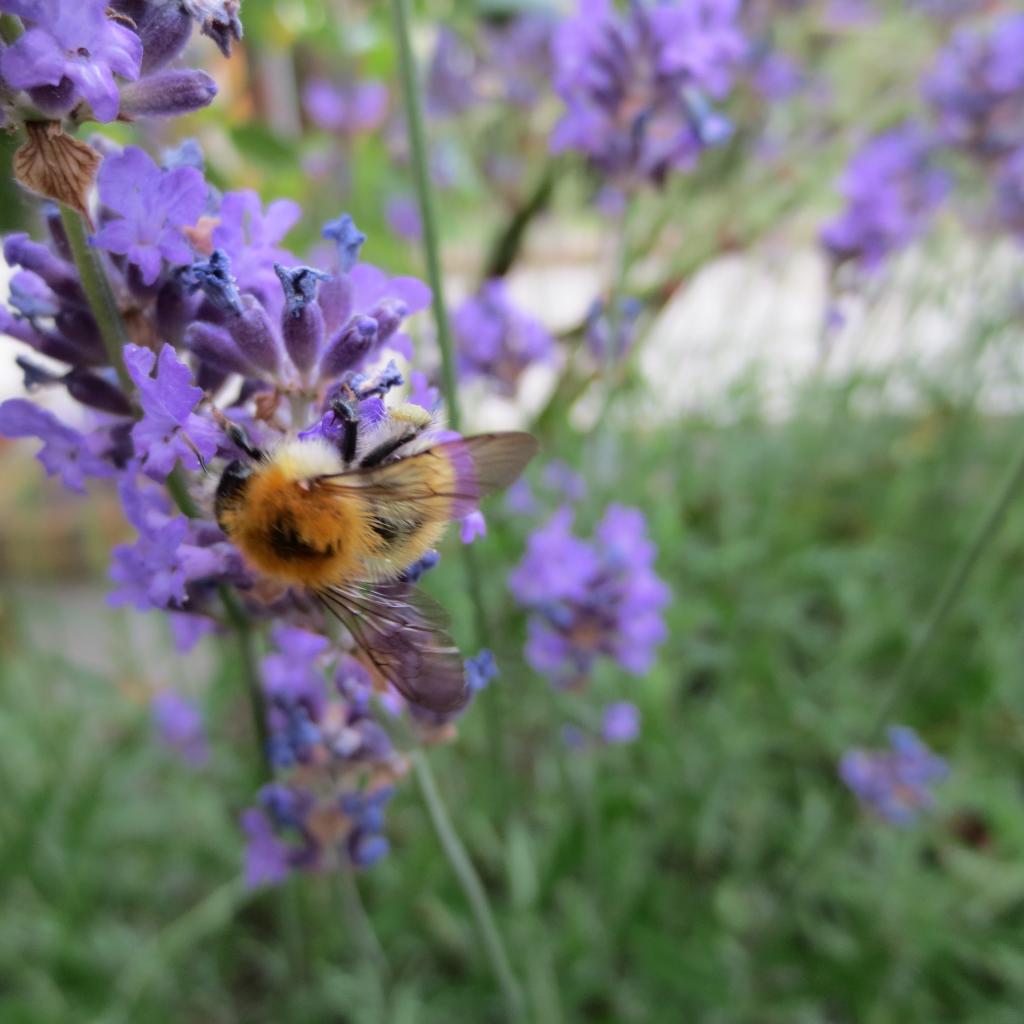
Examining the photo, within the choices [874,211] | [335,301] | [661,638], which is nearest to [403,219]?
[874,211]

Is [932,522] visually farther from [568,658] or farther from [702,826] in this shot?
[568,658]

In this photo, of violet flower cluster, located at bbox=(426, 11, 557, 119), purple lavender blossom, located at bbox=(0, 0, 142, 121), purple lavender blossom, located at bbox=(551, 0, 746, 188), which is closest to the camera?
purple lavender blossom, located at bbox=(0, 0, 142, 121)

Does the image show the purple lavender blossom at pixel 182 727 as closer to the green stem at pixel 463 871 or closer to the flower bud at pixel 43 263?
the green stem at pixel 463 871

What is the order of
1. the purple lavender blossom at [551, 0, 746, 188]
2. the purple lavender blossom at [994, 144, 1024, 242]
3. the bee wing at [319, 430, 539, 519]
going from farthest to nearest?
the purple lavender blossom at [994, 144, 1024, 242] < the purple lavender blossom at [551, 0, 746, 188] < the bee wing at [319, 430, 539, 519]

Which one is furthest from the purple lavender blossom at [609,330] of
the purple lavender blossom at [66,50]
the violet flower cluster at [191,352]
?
the purple lavender blossom at [66,50]

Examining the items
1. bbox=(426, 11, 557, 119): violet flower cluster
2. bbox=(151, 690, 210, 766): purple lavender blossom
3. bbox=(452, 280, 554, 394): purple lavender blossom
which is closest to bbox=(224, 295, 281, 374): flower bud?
bbox=(452, 280, 554, 394): purple lavender blossom

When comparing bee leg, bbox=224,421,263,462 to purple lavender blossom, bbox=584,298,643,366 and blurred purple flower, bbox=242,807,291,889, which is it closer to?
blurred purple flower, bbox=242,807,291,889

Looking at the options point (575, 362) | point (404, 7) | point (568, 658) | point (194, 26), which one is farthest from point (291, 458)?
point (575, 362)
